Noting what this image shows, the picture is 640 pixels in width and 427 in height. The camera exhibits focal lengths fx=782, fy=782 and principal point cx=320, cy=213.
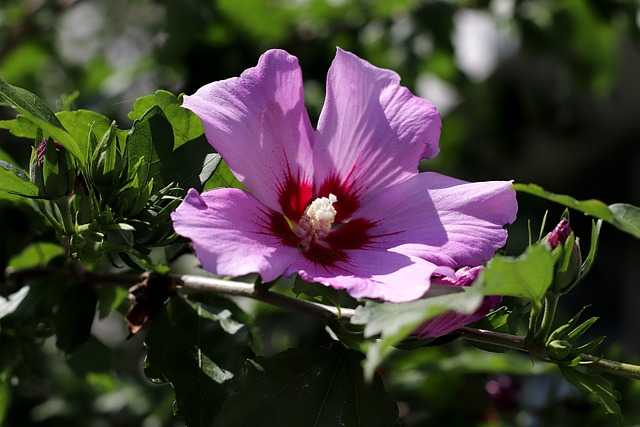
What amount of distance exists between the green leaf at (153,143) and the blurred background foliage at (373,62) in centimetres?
18

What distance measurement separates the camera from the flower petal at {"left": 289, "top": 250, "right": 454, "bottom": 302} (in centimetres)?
72

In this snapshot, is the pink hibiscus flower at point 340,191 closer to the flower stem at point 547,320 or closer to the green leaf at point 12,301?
the flower stem at point 547,320

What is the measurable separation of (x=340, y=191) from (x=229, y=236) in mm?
234

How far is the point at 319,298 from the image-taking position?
85cm

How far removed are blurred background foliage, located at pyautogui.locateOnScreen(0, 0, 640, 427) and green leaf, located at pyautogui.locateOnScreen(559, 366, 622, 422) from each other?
679 millimetres

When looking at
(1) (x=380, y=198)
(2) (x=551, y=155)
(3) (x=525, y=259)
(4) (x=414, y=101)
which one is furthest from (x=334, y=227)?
(2) (x=551, y=155)

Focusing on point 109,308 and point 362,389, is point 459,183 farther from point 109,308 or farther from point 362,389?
point 109,308

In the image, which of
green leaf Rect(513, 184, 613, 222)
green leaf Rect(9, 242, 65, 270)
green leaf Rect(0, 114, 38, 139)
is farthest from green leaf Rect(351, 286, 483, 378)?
green leaf Rect(9, 242, 65, 270)

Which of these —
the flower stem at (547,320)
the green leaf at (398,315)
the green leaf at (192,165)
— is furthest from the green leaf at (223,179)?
the flower stem at (547,320)

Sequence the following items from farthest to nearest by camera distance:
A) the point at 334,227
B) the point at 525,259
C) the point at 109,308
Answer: the point at 109,308
the point at 334,227
the point at 525,259

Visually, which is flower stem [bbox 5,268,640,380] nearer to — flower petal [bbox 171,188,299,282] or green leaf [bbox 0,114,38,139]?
flower petal [bbox 171,188,299,282]

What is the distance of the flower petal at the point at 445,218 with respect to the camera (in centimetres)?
82

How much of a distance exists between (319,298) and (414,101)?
25 centimetres

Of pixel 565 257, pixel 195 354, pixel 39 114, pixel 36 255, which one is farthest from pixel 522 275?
pixel 36 255
